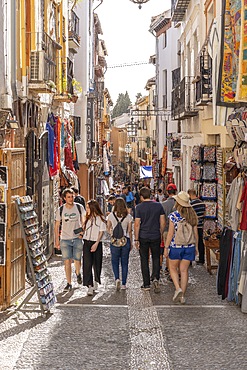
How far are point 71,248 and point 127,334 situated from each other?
A: 3.50 meters

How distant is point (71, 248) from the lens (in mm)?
12289

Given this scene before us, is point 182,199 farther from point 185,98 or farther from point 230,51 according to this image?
point 185,98

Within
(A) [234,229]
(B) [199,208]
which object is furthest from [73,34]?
(A) [234,229]

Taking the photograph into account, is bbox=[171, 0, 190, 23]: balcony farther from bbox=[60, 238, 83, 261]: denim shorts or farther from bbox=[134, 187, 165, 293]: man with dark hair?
bbox=[60, 238, 83, 261]: denim shorts

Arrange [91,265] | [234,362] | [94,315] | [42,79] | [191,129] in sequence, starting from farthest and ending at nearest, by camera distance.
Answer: [191,129] → [42,79] → [91,265] → [94,315] → [234,362]

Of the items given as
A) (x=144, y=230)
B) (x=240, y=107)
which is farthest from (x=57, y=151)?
(x=240, y=107)

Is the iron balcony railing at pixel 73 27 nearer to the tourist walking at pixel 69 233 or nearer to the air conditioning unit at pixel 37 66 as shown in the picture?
the air conditioning unit at pixel 37 66

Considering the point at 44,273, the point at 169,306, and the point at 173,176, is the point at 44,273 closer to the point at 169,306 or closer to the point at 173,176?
the point at 169,306

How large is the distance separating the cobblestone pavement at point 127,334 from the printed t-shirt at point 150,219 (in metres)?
0.98

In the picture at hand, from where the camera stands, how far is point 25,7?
562 inches

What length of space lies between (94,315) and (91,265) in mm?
1957

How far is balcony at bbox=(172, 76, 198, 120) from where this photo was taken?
22.6m

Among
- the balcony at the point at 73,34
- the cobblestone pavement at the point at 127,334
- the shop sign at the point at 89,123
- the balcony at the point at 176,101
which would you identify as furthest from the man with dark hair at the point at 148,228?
the shop sign at the point at 89,123

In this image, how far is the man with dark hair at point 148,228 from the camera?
12.1 meters
